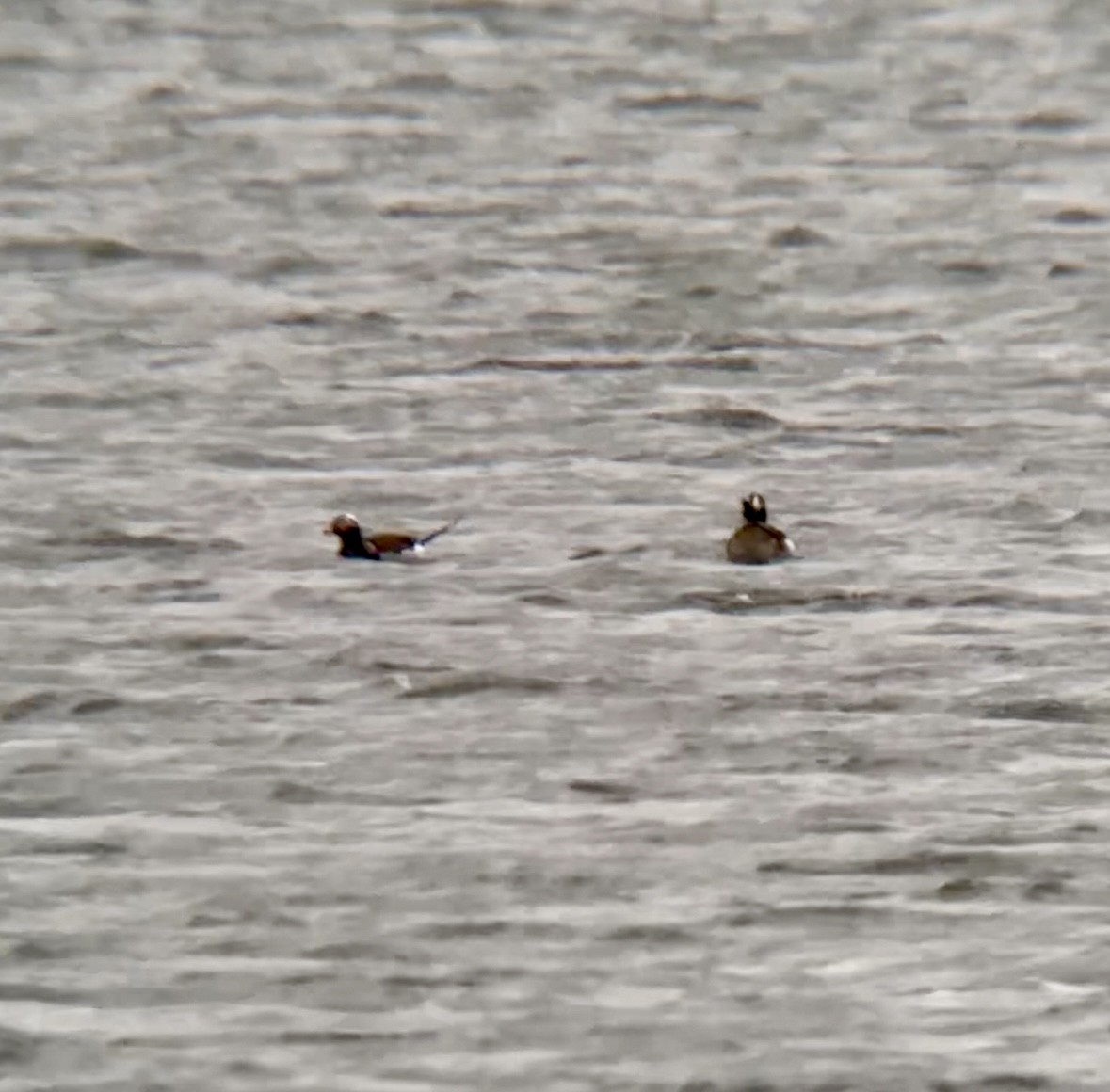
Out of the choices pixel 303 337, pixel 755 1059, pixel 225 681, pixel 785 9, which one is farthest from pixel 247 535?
pixel 785 9

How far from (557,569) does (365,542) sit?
1.50 ft

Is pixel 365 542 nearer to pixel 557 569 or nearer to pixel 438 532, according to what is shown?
pixel 438 532

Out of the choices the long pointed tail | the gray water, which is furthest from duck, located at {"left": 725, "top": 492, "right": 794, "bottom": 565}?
the long pointed tail

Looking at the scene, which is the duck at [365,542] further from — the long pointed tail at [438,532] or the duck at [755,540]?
the duck at [755,540]

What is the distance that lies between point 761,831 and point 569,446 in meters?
2.82

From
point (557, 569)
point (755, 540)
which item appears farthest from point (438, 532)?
point (755, 540)

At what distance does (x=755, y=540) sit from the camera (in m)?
8.77

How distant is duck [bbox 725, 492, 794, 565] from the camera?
8.77 m

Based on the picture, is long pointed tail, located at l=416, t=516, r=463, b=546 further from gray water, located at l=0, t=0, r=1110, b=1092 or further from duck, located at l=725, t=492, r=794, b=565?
duck, located at l=725, t=492, r=794, b=565

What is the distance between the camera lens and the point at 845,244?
11930 mm

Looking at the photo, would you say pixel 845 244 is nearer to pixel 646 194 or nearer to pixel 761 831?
pixel 646 194

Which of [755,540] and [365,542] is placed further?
[365,542]

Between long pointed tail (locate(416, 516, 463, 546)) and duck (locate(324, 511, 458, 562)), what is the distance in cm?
2

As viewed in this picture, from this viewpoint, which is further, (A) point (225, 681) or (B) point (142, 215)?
(B) point (142, 215)
